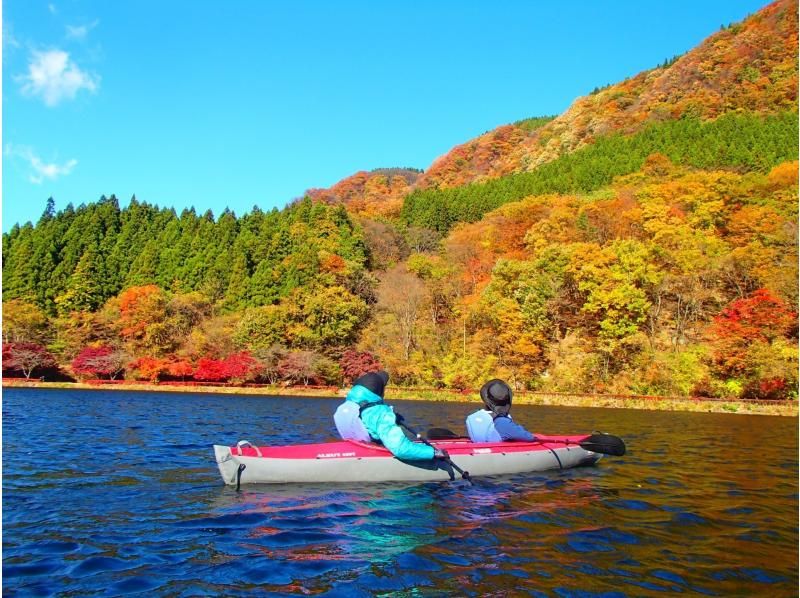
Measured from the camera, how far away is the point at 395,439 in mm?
9422

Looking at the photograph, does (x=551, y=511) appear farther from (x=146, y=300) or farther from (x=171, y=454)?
(x=146, y=300)

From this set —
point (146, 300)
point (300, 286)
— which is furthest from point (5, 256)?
point (300, 286)

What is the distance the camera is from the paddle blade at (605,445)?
38.4 ft

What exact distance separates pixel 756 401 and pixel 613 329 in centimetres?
1057

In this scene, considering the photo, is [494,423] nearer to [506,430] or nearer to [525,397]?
[506,430]

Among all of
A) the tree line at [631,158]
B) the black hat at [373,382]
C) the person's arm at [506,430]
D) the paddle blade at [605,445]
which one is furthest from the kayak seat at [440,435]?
the tree line at [631,158]

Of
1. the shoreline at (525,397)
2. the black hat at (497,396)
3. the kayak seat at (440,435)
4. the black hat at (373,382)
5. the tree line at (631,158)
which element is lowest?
the shoreline at (525,397)

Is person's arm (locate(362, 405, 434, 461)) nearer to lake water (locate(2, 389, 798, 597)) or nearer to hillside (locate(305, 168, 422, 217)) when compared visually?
lake water (locate(2, 389, 798, 597))

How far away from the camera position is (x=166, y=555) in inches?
229

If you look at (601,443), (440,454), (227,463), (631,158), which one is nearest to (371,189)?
(631,158)

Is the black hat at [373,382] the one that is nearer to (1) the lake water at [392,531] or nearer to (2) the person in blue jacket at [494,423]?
(1) the lake water at [392,531]

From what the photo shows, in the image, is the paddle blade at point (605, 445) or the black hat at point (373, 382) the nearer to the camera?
the black hat at point (373, 382)

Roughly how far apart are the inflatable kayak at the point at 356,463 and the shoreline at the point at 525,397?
26044mm

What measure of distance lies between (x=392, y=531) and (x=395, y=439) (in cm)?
256
